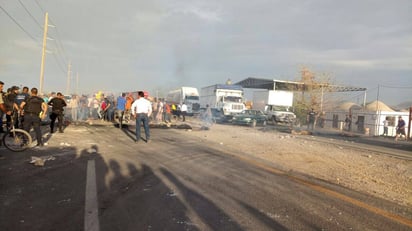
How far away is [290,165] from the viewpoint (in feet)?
32.7

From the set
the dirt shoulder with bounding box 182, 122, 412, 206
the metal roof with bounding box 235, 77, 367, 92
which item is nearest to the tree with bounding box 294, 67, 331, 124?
the metal roof with bounding box 235, 77, 367, 92

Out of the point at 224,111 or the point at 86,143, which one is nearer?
the point at 86,143

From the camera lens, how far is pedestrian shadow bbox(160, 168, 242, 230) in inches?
184

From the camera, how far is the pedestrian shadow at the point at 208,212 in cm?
467

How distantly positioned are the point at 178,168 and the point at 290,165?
317 cm

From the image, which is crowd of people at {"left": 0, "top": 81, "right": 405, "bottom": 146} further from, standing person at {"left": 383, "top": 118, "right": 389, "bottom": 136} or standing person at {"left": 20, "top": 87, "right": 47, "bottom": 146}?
standing person at {"left": 383, "top": 118, "right": 389, "bottom": 136}

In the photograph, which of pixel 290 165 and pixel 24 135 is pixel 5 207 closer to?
pixel 24 135

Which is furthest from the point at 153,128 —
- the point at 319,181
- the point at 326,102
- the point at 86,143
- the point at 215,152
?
the point at 326,102

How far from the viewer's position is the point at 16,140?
10.5 meters

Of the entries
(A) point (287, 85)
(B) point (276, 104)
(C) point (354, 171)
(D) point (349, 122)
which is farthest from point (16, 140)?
(A) point (287, 85)

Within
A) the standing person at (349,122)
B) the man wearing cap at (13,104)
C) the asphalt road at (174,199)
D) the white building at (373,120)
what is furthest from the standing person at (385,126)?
the man wearing cap at (13,104)

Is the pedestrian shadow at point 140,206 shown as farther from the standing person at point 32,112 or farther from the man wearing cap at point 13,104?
the man wearing cap at point 13,104

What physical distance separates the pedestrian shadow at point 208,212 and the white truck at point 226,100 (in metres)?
29.7

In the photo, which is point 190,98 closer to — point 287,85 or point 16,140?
point 287,85
